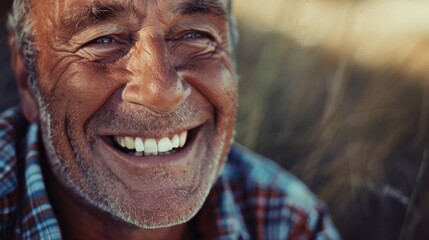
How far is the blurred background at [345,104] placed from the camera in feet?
9.89

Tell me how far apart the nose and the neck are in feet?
1.49

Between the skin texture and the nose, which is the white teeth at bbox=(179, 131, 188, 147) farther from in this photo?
the nose

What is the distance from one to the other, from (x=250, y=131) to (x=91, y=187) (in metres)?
1.31

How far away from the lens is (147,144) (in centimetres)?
202

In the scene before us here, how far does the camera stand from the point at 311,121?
3178 mm

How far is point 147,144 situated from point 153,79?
0.24 metres

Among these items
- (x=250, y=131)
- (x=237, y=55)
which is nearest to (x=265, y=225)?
(x=250, y=131)

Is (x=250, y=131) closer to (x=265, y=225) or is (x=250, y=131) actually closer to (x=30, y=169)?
(x=265, y=225)

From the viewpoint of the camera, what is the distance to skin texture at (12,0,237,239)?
1.91 metres

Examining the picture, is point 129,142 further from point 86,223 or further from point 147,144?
point 86,223

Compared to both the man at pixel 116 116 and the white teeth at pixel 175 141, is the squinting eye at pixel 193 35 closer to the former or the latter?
the man at pixel 116 116

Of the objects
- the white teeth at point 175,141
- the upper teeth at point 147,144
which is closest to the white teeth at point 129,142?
the upper teeth at point 147,144

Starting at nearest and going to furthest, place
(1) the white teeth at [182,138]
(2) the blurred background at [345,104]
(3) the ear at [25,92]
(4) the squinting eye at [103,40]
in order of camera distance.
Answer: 1. (4) the squinting eye at [103,40]
2. (1) the white teeth at [182,138]
3. (3) the ear at [25,92]
4. (2) the blurred background at [345,104]

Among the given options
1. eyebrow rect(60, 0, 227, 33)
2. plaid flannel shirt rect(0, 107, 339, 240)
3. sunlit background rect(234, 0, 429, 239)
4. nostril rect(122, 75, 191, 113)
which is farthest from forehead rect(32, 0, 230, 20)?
sunlit background rect(234, 0, 429, 239)
